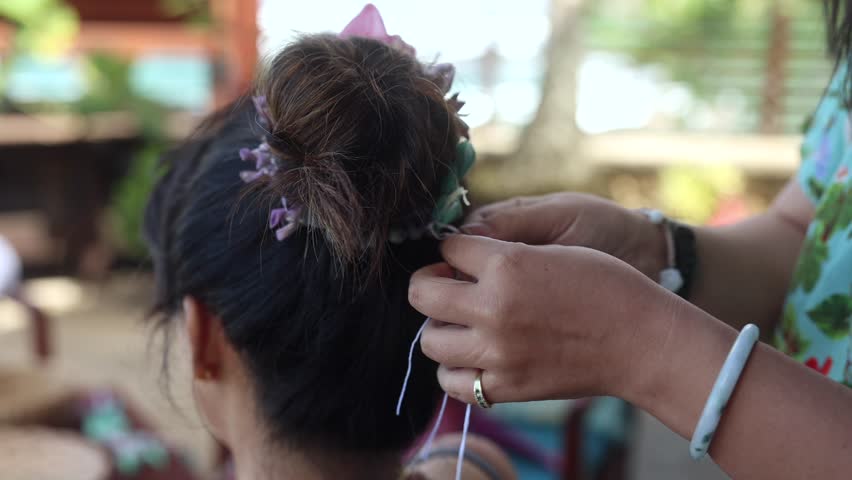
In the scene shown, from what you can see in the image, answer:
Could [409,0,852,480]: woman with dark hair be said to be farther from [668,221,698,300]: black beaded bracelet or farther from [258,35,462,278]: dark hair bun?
[668,221,698,300]: black beaded bracelet

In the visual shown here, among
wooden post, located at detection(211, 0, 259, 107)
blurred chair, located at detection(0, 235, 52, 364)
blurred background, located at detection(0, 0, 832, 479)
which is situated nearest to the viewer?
blurred chair, located at detection(0, 235, 52, 364)

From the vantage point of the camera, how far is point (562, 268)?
32.4 inches

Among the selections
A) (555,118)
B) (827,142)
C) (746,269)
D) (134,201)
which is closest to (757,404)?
(746,269)

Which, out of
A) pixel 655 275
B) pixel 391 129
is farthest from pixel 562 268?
pixel 655 275

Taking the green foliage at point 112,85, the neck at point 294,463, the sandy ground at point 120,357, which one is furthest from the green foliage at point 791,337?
the green foliage at point 112,85

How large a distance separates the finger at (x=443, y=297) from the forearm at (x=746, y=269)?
0.53 m

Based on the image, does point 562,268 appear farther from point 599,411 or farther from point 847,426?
point 599,411

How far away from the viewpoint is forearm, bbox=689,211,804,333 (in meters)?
1.27

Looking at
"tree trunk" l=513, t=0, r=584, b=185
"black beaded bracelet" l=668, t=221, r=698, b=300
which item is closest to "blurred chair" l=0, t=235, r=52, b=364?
"black beaded bracelet" l=668, t=221, r=698, b=300

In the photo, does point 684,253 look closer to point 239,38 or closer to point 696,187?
point 239,38

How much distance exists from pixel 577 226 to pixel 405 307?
10.9 inches

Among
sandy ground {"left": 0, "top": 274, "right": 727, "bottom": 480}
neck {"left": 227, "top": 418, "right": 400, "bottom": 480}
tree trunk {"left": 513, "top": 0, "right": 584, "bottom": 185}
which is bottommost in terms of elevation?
sandy ground {"left": 0, "top": 274, "right": 727, "bottom": 480}

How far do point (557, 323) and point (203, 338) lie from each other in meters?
0.54

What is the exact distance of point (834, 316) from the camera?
1.13m
